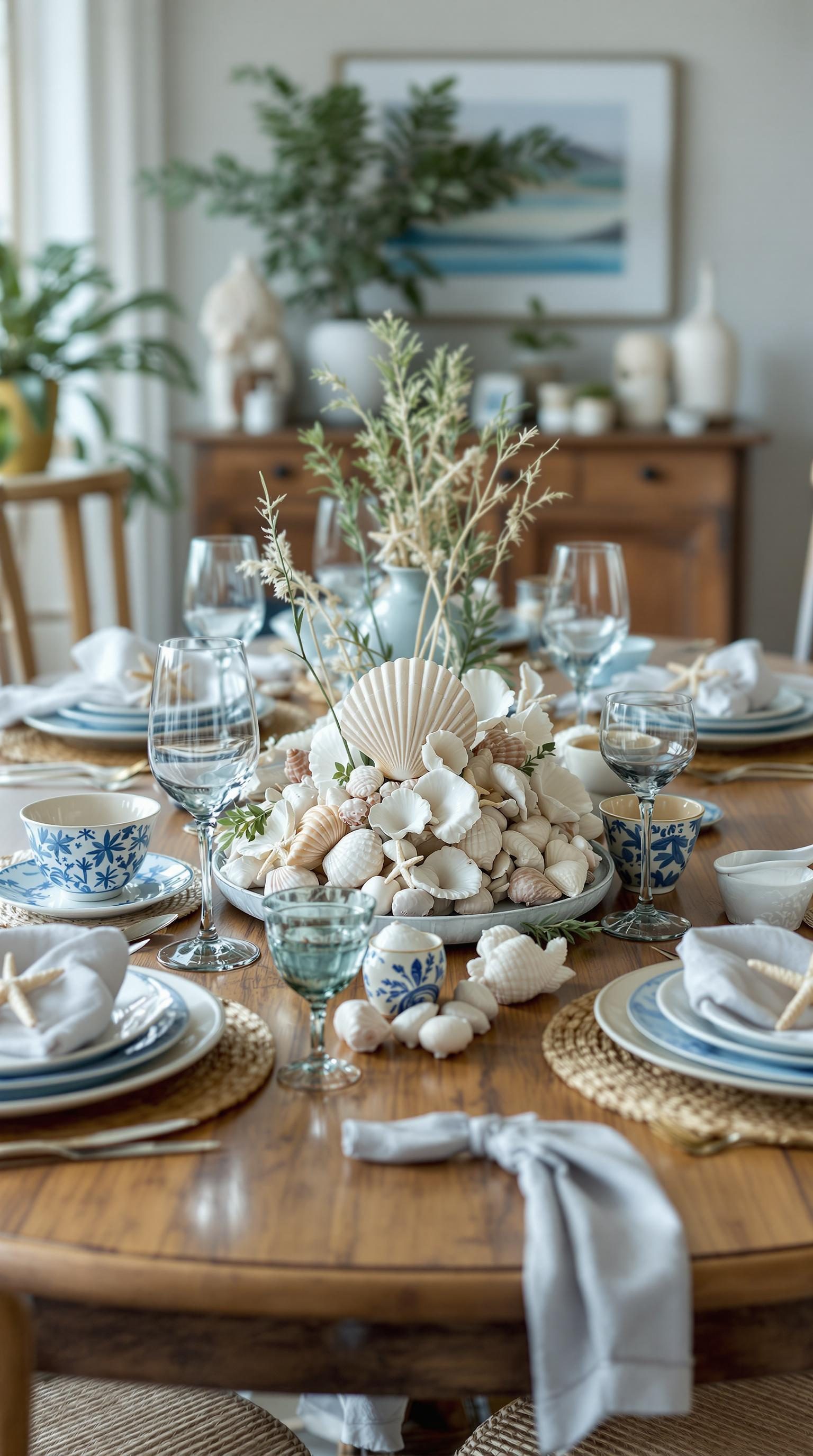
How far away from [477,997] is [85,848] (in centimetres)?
35

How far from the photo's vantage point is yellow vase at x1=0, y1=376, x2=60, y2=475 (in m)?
2.79

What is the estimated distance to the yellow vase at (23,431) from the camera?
279 centimetres

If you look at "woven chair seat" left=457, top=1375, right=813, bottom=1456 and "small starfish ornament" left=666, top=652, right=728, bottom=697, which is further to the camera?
"small starfish ornament" left=666, top=652, right=728, bottom=697

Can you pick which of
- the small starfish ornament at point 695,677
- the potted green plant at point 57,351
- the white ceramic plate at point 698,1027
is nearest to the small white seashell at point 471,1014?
the white ceramic plate at point 698,1027

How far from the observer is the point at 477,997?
0.87m

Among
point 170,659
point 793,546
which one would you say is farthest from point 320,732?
point 793,546

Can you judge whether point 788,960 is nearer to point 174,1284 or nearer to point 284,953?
point 284,953

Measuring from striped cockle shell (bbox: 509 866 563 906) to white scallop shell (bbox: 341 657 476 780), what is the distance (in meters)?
0.11

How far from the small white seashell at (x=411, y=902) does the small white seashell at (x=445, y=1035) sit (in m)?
0.14

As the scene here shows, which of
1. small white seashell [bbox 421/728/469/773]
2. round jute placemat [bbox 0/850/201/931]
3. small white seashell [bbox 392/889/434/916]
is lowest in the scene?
round jute placemat [bbox 0/850/201/931]

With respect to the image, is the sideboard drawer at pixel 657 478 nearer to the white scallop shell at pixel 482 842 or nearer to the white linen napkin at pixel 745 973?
the white scallop shell at pixel 482 842

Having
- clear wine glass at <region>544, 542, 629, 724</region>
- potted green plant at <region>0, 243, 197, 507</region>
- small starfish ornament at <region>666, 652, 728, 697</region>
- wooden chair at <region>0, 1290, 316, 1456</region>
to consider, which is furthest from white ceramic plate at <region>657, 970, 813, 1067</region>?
potted green plant at <region>0, 243, 197, 507</region>

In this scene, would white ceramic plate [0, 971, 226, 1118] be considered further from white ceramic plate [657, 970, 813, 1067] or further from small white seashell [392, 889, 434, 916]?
white ceramic plate [657, 970, 813, 1067]

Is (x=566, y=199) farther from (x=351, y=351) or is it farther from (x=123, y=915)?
(x=123, y=915)
